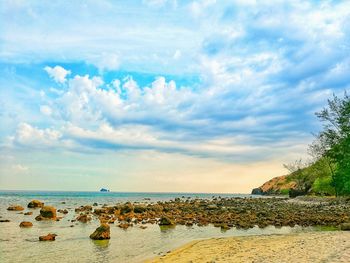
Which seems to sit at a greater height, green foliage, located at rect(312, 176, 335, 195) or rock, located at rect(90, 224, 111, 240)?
green foliage, located at rect(312, 176, 335, 195)

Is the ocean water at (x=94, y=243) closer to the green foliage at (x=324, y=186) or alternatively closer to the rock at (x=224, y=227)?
the rock at (x=224, y=227)

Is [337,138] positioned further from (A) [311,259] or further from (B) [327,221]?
(A) [311,259]

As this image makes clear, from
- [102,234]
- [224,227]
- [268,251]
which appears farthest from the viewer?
[224,227]

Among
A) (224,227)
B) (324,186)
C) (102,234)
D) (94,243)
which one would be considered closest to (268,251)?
(94,243)

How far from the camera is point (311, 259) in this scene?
17.0m

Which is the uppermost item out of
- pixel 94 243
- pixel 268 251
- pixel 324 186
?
pixel 324 186

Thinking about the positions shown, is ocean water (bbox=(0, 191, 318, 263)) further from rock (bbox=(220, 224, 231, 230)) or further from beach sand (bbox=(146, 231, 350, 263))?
beach sand (bbox=(146, 231, 350, 263))

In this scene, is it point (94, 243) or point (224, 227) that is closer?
point (94, 243)

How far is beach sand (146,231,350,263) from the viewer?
58.0ft

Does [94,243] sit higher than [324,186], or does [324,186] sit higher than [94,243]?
[324,186]

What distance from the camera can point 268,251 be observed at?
20500mm

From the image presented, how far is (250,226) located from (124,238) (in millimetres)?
13723

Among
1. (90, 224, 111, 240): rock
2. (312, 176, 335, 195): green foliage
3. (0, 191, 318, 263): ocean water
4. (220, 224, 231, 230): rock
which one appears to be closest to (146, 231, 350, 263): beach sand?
(0, 191, 318, 263): ocean water

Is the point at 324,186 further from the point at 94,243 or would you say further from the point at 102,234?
the point at 94,243
